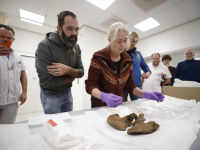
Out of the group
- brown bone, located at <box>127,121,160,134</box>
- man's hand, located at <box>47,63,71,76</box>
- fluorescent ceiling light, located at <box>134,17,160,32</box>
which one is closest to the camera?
brown bone, located at <box>127,121,160,134</box>

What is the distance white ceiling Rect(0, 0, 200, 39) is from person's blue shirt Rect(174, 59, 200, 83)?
4.32 feet

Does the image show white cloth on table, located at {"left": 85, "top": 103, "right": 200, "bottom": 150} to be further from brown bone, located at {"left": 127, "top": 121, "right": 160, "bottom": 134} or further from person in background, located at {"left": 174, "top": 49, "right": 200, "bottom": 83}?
person in background, located at {"left": 174, "top": 49, "right": 200, "bottom": 83}

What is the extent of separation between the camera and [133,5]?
2293mm

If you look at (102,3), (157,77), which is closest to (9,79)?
(102,3)

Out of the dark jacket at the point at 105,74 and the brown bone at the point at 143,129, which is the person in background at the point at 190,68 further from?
the brown bone at the point at 143,129

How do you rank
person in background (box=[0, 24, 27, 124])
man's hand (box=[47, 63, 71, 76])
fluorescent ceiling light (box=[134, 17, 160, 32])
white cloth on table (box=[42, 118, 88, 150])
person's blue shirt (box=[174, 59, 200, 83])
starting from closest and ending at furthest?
white cloth on table (box=[42, 118, 88, 150]), man's hand (box=[47, 63, 71, 76]), person in background (box=[0, 24, 27, 124]), person's blue shirt (box=[174, 59, 200, 83]), fluorescent ceiling light (box=[134, 17, 160, 32])

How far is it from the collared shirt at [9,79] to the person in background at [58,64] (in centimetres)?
48

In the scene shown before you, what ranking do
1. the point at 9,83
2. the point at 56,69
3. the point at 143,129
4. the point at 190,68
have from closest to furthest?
the point at 143,129
the point at 56,69
the point at 9,83
the point at 190,68

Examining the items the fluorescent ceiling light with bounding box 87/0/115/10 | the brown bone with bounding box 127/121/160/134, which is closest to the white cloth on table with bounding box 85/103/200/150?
the brown bone with bounding box 127/121/160/134

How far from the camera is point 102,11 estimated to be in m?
2.48

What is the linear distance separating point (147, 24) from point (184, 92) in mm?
2572

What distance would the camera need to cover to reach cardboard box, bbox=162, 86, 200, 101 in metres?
1.15

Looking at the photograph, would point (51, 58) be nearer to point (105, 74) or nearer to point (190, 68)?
point (105, 74)

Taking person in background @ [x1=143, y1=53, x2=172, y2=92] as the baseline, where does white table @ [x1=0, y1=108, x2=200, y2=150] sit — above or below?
below
